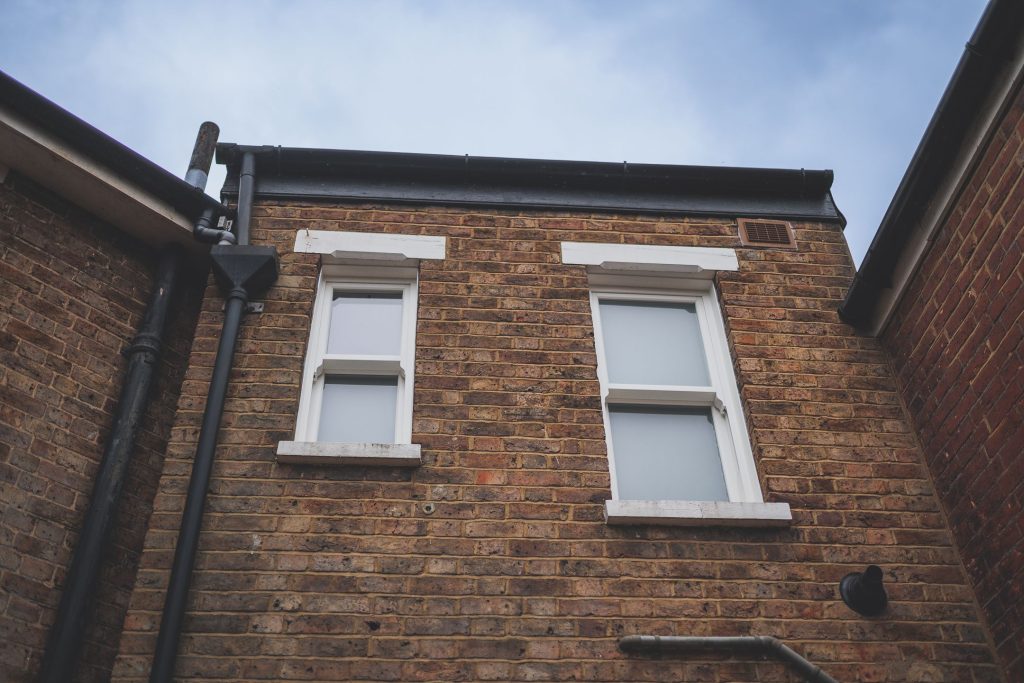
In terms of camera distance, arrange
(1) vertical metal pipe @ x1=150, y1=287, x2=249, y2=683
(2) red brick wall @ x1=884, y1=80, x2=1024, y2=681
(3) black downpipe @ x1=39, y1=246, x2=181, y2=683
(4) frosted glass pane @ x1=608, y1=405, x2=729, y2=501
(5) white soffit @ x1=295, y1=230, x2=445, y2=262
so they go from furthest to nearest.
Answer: (5) white soffit @ x1=295, y1=230, x2=445, y2=262 < (4) frosted glass pane @ x1=608, y1=405, x2=729, y2=501 < (2) red brick wall @ x1=884, y1=80, x2=1024, y2=681 < (3) black downpipe @ x1=39, y1=246, x2=181, y2=683 < (1) vertical metal pipe @ x1=150, y1=287, x2=249, y2=683

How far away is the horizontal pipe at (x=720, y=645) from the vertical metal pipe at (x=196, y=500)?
219cm

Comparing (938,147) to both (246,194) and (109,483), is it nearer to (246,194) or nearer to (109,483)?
(246,194)

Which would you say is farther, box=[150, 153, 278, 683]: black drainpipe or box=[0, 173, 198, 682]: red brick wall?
box=[0, 173, 198, 682]: red brick wall

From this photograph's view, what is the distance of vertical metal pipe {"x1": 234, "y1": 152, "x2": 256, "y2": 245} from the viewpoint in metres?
6.22

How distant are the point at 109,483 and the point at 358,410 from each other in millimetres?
1491

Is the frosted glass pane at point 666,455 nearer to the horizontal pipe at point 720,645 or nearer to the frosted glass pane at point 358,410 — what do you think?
the horizontal pipe at point 720,645

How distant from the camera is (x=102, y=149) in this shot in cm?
583

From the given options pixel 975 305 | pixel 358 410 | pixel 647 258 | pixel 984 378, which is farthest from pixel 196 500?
pixel 975 305

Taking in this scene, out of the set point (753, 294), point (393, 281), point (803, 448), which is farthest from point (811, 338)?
point (393, 281)

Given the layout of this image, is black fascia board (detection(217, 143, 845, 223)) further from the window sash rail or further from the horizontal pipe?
the horizontal pipe

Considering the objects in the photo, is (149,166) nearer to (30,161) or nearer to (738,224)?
(30,161)

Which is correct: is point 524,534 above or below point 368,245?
below

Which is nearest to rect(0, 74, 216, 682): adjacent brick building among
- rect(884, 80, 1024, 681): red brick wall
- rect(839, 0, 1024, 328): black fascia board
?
rect(839, 0, 1024, 328): black fascia board

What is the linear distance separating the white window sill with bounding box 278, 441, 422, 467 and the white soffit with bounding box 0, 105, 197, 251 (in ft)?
6.33
